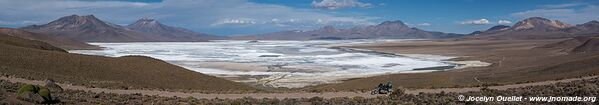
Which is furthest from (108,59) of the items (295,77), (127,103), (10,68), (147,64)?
(127,103)

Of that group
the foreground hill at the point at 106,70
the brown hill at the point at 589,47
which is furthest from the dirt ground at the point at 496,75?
the brown hill at the point at 589,47

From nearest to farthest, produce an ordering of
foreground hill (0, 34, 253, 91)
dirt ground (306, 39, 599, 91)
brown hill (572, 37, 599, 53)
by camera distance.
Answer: foreground hill (0, 34, 253, 91) < dirt ground (306, 39, 599, 91) < brown hill (572, 37, 599, 53)

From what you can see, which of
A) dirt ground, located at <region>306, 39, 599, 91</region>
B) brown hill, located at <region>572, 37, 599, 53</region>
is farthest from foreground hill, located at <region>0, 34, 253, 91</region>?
brown hill, located at <region>572, 37, 599, 53</region>

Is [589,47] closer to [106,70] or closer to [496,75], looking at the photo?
[496,75]

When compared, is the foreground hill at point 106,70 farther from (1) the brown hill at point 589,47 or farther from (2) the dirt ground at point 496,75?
(1) the brown hill at point 589,47

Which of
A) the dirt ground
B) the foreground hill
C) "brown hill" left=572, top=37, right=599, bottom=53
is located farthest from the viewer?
"brown hill" left=572, top=37, right=599, bottom=53

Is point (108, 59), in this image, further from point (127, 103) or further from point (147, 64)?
point (127, 103)

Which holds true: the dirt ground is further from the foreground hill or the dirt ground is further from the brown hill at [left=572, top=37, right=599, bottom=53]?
the brown hill at [left=572, top=37, right=599, bottom=53]

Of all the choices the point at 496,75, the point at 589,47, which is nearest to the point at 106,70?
the point at 496,75
